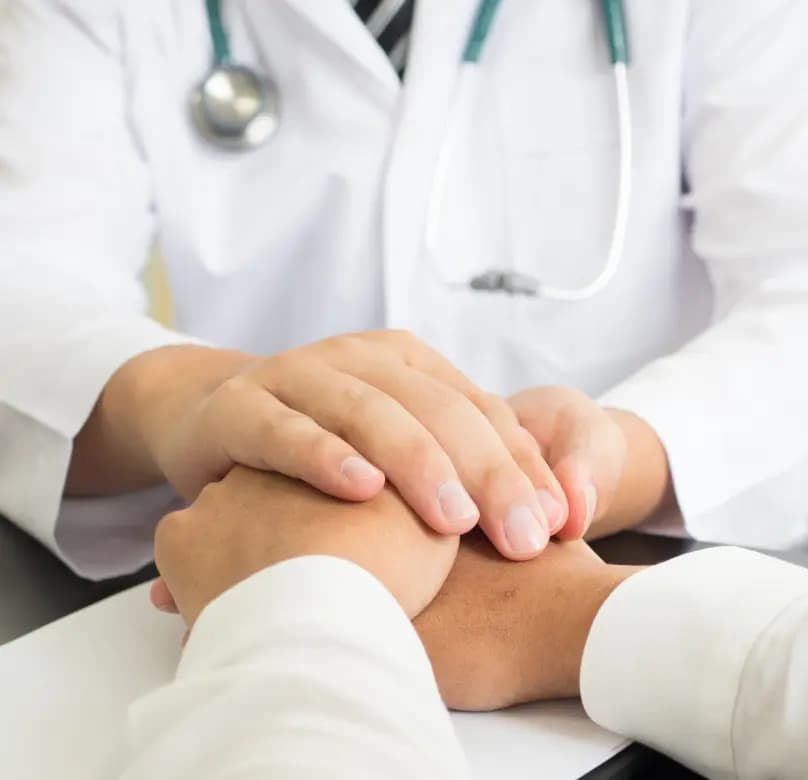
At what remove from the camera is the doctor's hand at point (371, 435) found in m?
0.40

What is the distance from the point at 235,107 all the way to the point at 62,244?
18cm

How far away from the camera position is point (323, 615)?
0.94ft

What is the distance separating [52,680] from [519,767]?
193 mm

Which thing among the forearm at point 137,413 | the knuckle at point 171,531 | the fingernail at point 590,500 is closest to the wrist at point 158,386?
the forearm at point 137,413

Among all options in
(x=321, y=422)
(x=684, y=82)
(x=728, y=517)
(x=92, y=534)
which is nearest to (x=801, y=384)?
(x=728, y=517)

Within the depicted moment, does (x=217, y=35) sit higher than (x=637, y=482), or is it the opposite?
(x=217, y=35)

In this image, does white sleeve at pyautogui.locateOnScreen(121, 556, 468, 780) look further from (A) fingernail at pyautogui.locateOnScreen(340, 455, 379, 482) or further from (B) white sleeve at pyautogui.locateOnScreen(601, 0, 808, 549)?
(B) white sleeve at pyautogui.locateOnScreen(601, 0, 808, 549)

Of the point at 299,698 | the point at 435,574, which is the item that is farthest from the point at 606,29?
the point at 299,698

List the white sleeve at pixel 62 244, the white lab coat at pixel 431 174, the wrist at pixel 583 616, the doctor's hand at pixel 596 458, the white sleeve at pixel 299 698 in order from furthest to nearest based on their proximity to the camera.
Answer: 1. the white lab coat at pixel 431 174
2. the white sleeve at pixel 62 244
3. the doctor's hand at pixel 596 458
4. the wrist at pixel 583 616
5. the white sleeve at pixel 299 698

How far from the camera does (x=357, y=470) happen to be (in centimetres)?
39

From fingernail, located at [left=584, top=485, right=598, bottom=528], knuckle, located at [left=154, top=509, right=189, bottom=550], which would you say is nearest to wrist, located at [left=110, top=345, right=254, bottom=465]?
knuckle, located at [left=154, top=509, right=189, bottom=550]

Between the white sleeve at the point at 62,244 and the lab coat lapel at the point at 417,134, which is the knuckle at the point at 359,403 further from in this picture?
the lab coat lapel at the point at 417,134

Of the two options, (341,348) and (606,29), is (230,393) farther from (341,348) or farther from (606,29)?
(606,29)

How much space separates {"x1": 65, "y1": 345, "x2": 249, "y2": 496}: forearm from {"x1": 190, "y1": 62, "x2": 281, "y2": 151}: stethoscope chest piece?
0.25 metres
